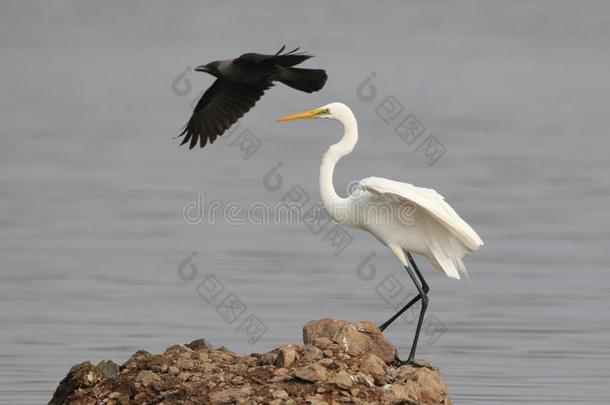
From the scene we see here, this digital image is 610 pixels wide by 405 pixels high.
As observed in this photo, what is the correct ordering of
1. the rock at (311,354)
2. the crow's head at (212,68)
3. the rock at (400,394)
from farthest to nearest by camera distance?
the crow's head at (212,68) < the rock at (311,354) < the rock at (400,394)

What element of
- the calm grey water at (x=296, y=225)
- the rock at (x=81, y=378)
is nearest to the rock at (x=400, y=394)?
the rock at (x=81, y=378)

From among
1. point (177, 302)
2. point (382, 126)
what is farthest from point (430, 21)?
point (177, 302)

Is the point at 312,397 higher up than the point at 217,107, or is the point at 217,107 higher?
the point at 217,107

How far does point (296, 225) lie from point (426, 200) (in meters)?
10.6

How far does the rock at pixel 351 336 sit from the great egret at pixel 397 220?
0.81ft

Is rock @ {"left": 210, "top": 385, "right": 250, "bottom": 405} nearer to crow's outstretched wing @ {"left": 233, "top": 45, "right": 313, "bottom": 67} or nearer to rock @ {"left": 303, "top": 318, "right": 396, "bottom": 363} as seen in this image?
rock @ {"left": 303, "top": 318, "right": 396, "bottom": 363}

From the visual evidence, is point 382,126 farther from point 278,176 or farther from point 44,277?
point 44,277

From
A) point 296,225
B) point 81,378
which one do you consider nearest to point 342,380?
point 81,378

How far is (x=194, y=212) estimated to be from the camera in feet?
71.1

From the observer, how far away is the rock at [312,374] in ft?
32.1

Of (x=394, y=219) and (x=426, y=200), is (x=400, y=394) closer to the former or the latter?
(x=426, y=200)

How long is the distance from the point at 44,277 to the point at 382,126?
60.4ft

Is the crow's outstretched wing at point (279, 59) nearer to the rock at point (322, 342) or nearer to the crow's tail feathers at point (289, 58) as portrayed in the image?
Result: the crow's tail feathers at point (289, 58)

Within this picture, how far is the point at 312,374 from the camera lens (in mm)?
9797
